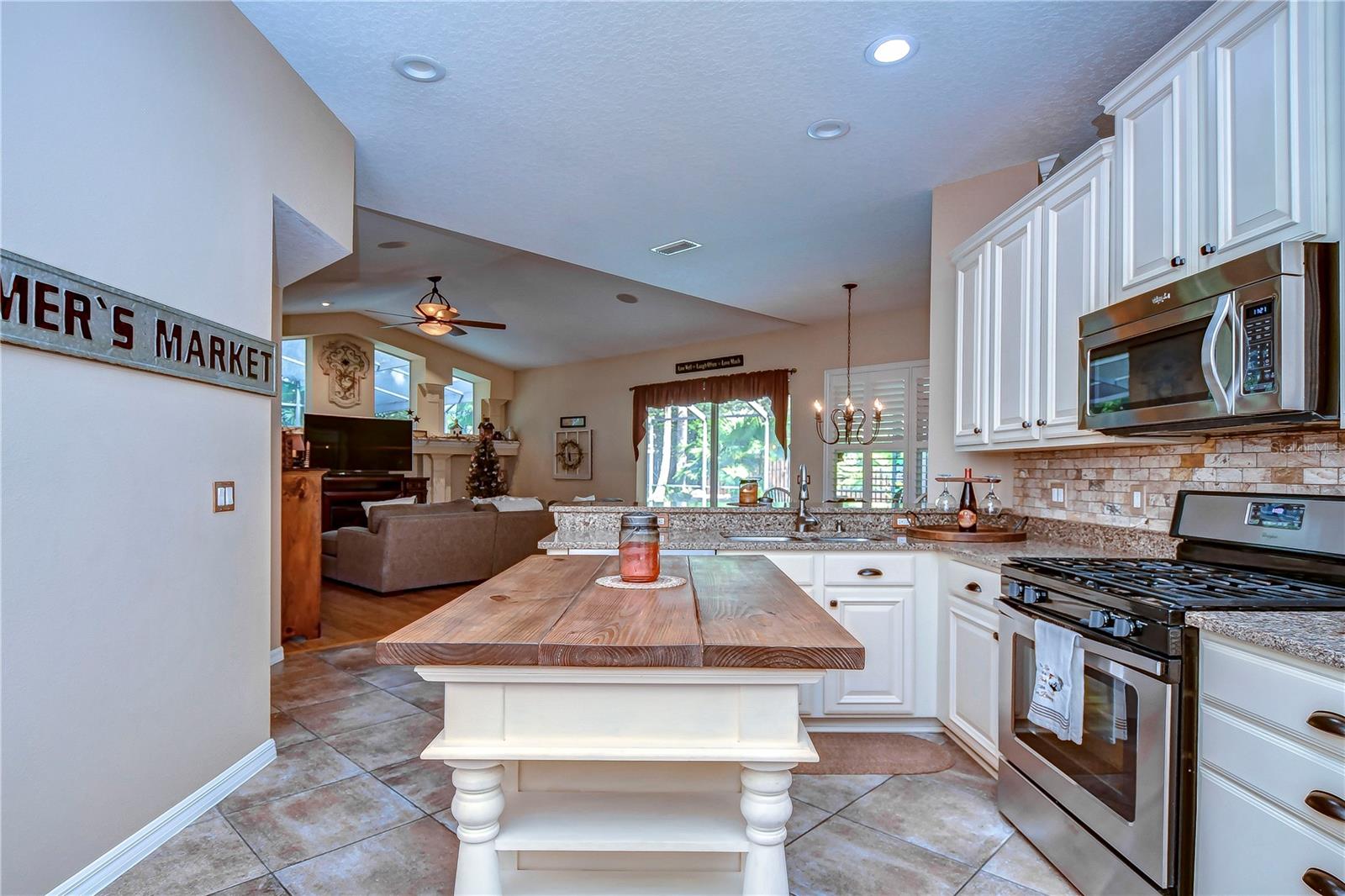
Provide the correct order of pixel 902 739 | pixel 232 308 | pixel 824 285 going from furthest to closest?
1. pixel 824 285
2. pixel 902 739
3. pixel 232 308

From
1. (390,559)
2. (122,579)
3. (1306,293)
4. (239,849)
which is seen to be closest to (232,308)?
(122,579)

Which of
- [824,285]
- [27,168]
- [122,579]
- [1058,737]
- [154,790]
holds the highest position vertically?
[824,285]

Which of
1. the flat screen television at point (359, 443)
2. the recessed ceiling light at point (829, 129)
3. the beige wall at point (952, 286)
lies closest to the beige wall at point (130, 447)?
the recessed ceiling light at point (829, 129)

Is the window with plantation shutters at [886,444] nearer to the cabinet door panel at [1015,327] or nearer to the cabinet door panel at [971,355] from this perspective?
the cabinet door panel at [971,355]

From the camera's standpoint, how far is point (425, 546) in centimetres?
593

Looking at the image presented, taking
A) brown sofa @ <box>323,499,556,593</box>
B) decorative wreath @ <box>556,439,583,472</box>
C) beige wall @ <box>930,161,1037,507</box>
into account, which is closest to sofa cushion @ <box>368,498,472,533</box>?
brown sofa @ <box>323,499,556,593</box>

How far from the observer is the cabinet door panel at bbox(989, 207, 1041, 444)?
2.77 metres

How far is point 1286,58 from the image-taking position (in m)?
1.67

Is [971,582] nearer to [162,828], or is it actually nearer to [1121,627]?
[1121,627]

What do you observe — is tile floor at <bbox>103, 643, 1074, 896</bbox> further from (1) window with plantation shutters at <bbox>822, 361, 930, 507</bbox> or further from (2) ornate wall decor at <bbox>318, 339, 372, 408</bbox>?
(2) ornate wall decor at <bbox>318, 339, 372, 408</bbox>

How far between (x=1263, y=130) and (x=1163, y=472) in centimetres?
122

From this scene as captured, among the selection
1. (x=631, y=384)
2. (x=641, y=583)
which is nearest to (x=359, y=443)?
(x=631, y=384)

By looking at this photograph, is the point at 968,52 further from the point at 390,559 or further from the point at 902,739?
the point at 390,559

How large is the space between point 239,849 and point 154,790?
12.3 inches
